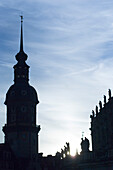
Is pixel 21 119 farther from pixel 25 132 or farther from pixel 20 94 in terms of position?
pixel 20 94

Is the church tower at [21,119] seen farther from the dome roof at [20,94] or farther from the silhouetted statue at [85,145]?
the silhouetted statue at [85,145]

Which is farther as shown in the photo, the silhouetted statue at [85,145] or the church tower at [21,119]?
the church tower at [21,119]

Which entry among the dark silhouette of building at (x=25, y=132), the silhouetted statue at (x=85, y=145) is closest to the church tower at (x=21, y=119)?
the dark silhouette of building at (x=25, y=132)

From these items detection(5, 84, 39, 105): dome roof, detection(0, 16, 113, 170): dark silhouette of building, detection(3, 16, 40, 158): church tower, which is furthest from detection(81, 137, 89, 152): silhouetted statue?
detection(5, 84, 39, 105): dome roof

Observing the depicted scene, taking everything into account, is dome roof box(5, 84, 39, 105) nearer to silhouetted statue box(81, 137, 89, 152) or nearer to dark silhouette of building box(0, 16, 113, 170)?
dark silhouette of building box(0, 16, 113, 170)

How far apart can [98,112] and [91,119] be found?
5909 mm

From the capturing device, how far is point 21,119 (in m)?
91.0

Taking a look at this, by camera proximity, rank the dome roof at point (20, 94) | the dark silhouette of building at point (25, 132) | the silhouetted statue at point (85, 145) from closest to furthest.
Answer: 1. the silhouetted statue at point (85, 145)
2. the dark silhouette of building at point (25, 132)
3. the dome roof at point (20, 94)

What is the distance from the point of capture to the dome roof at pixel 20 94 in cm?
9206

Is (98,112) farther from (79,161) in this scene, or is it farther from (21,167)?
(21,167)

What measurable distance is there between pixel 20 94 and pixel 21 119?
21.6ft

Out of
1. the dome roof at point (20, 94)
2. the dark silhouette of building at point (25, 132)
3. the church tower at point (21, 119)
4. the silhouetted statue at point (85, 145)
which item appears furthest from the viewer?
the dome roof at point (20, 94)

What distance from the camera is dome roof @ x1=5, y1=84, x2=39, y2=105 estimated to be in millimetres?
92062

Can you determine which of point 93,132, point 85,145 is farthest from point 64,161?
point 85,145
